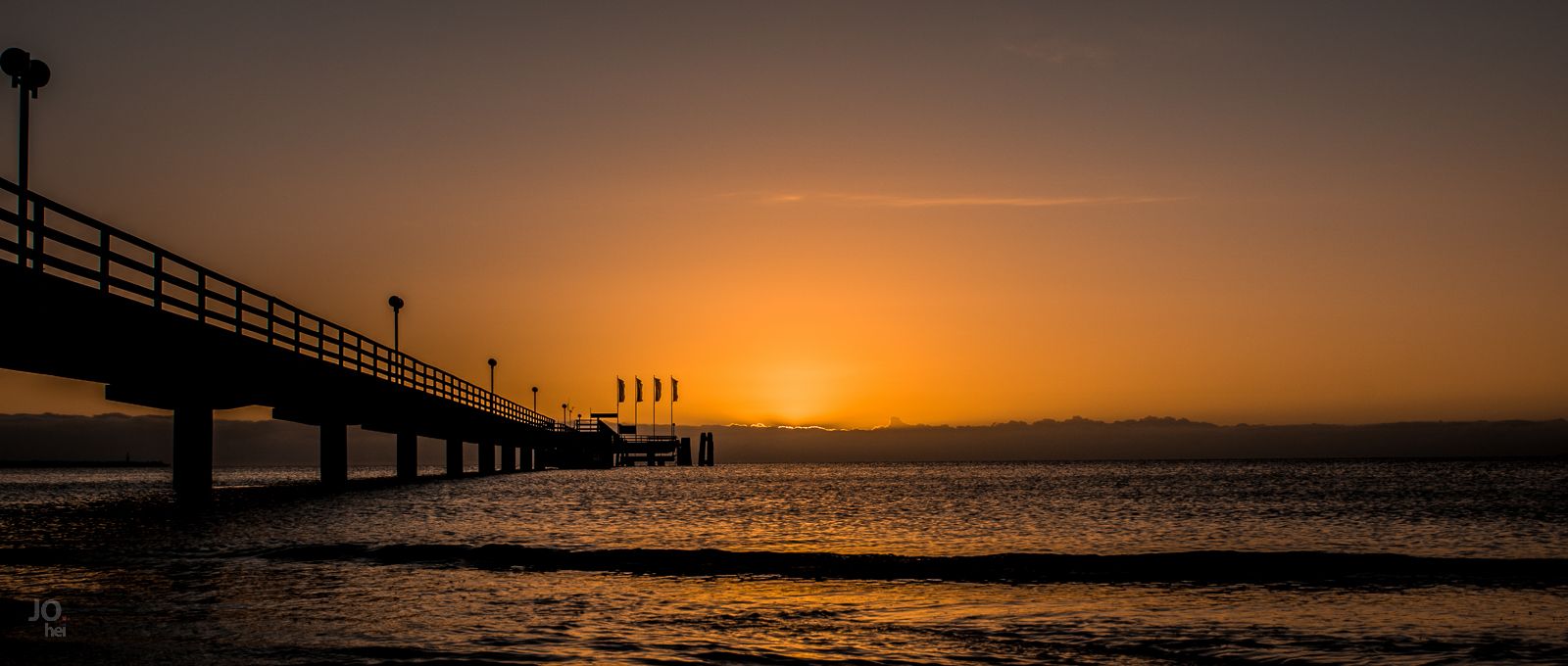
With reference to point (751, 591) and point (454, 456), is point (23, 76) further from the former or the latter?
point (454, 456)

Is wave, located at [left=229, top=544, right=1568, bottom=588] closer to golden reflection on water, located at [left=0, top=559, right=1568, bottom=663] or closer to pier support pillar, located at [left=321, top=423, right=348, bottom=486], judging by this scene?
golden reflection on water, located at [left=0, top=559, right=1568, bottom=663]

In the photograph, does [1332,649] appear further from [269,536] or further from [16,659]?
[269,536]

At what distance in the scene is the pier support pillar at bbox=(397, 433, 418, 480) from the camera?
53912mm

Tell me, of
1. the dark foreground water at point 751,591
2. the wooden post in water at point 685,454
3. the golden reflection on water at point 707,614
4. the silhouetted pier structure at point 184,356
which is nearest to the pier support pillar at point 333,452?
the silhouetted pier structure at point 184,356

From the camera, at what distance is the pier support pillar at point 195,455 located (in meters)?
28.6

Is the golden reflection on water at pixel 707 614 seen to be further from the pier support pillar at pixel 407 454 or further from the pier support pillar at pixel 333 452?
the pier support pillar at pixel 407 454

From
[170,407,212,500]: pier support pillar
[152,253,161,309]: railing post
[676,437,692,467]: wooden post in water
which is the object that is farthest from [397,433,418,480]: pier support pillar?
[676,437,692,467]: wooden post in water

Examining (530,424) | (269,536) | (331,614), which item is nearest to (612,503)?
(269,536)

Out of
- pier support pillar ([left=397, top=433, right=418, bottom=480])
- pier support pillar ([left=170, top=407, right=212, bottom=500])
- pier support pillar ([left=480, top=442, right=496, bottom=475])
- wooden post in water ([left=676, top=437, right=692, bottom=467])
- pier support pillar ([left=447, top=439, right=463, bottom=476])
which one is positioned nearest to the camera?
pier support pillar ([left=170, top=407, right=212, bottom=500])

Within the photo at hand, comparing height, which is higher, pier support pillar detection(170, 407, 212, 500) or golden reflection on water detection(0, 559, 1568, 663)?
pier support pillar detection(170, 407, 212, 500)

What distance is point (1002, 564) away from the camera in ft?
56.4

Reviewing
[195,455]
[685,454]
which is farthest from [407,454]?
[685,454]

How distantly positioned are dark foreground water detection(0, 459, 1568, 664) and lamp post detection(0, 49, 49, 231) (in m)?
6.91

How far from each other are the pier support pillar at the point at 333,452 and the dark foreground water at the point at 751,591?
13942 mm
